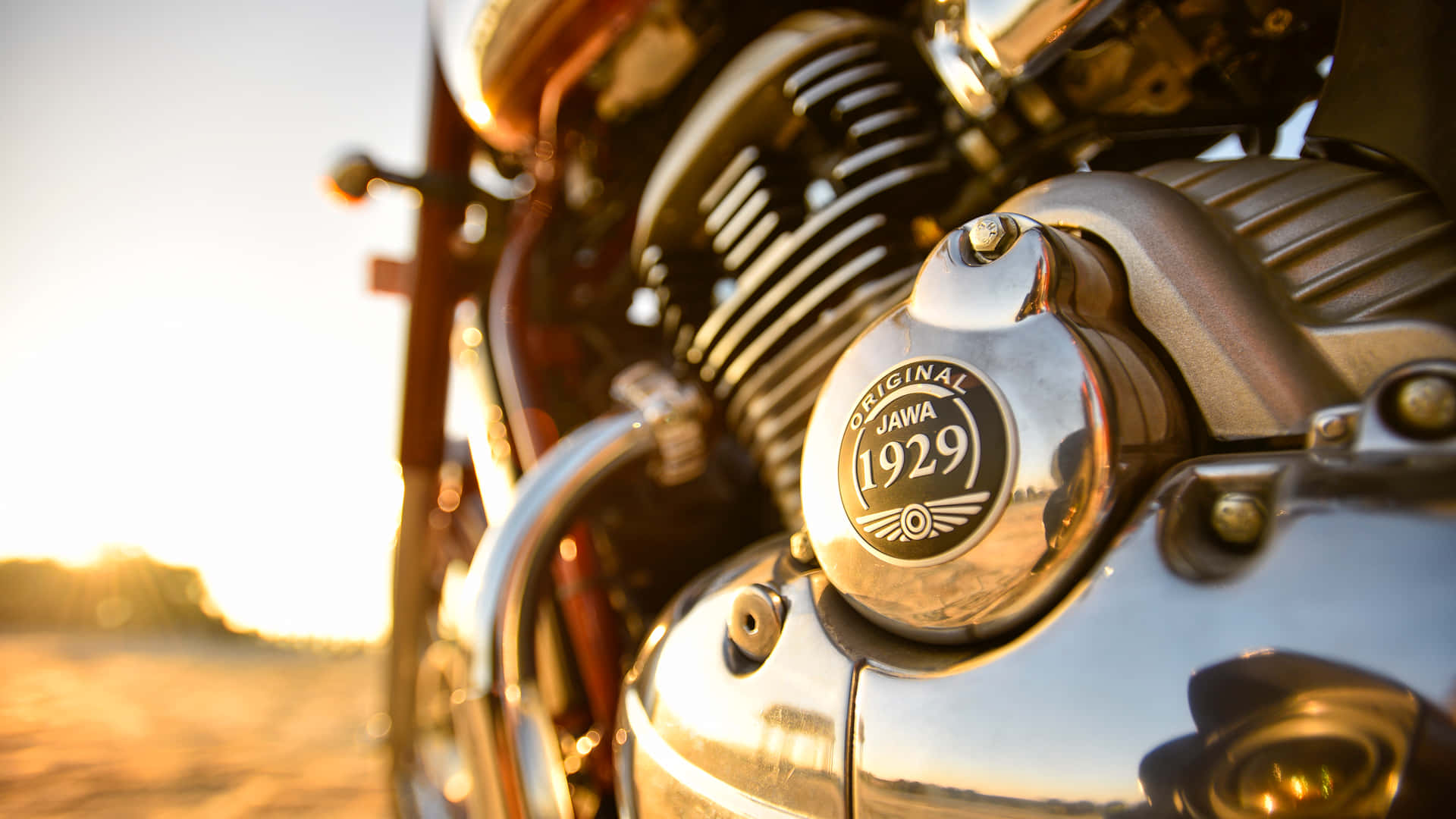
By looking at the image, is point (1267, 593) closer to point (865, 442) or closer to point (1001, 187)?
point (865, 442)

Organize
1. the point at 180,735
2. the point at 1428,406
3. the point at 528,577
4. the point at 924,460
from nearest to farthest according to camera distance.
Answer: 1. the point at 1428,406
2. the point at 924,460
3. the point at 528,577
4. the point at 180,735

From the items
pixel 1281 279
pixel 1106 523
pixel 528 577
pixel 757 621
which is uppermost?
pixel 1281 279

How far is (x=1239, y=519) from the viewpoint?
346 millimetres

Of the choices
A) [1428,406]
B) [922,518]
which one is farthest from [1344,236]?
[922,518]

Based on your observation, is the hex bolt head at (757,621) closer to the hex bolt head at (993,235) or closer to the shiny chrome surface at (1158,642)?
the shiny chrome surface at (1158,642)

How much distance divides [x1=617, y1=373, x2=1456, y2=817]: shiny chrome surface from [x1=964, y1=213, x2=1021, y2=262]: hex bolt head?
14cm

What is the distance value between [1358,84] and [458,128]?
3.86 ft

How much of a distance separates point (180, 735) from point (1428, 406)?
12.8ft

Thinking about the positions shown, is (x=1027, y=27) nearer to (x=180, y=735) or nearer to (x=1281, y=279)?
(x=1281, y=279)

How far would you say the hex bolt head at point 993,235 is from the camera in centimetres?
43

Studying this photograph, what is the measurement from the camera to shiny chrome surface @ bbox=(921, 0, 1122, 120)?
0.46 meters

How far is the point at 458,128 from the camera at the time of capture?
131 cm

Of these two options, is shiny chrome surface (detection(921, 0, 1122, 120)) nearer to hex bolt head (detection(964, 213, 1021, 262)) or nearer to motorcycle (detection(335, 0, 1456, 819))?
motorcycle (detection(335, 0, 1456, 819))

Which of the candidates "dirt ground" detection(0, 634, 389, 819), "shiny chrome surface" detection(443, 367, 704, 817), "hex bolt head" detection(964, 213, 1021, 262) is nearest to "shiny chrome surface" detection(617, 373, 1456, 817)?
"hex bolt head" detection(964, 213, 1021, 262)
